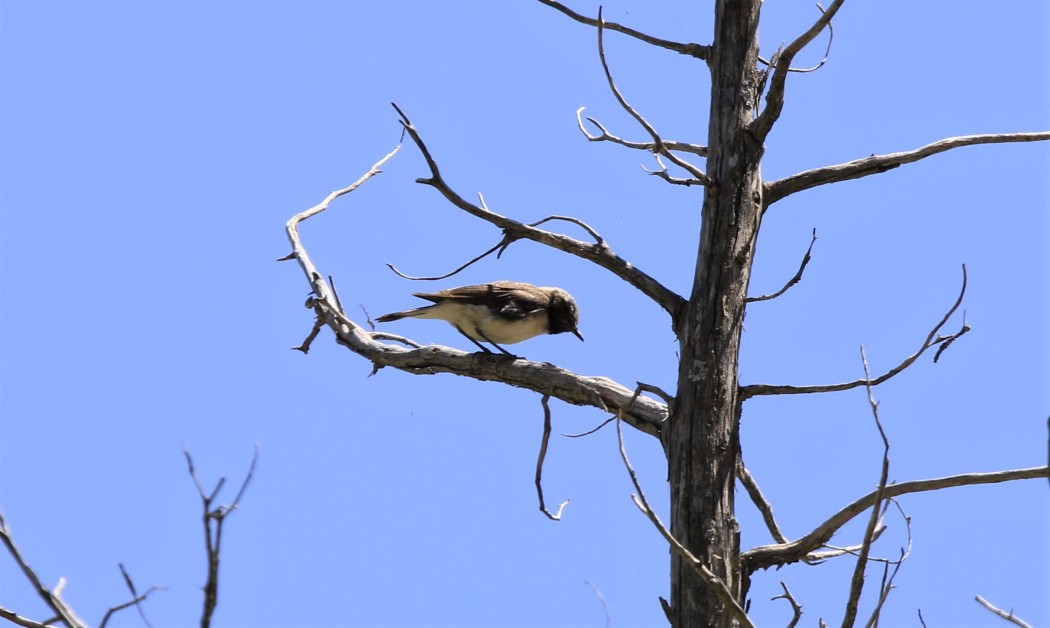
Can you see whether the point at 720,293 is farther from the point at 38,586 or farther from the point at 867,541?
the point at 38,586

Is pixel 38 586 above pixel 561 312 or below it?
below

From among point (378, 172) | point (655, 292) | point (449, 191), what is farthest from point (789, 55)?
point (378, 172)

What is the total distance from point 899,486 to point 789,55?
6.51 feet

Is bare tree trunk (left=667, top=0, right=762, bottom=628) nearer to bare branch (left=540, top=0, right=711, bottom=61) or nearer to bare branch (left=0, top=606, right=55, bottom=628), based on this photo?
bare branch (left=540, top=0, right=711, bottom=61)

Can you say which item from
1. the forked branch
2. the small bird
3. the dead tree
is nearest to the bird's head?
the small bird

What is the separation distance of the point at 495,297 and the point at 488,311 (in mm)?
153

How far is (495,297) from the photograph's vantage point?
27.3ft

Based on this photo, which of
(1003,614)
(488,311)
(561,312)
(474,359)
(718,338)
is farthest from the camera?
(561,312)

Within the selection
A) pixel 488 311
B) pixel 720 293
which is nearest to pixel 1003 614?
pixel 720 293

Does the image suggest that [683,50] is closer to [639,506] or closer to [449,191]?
[449,191]

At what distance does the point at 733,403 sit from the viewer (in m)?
5.13

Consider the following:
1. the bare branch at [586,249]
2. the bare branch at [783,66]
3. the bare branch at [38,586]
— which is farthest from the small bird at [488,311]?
the bare branch at [38,586]

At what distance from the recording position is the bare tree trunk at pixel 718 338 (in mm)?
4973

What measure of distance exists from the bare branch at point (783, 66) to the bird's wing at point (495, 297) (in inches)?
143
